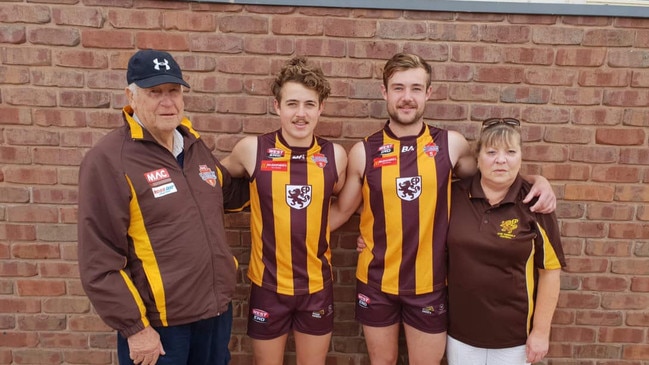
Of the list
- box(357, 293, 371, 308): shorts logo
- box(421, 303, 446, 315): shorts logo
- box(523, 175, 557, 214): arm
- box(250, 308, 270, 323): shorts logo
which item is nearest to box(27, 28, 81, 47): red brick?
box(250, 308, 270, 323): shorts logo

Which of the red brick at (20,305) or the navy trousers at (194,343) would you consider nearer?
the navy trousers at (194,343)

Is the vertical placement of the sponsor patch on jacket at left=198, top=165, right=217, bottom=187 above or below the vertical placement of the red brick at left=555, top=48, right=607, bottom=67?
below

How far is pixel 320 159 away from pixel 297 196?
24 cm

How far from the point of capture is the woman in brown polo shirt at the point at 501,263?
230 cm

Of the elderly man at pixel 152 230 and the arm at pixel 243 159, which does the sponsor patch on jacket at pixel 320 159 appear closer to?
the arm at pixel 243 159

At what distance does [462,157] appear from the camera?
102 inches

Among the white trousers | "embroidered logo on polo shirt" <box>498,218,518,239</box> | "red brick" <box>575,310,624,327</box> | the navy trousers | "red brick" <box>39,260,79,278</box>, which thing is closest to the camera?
the navy trousers

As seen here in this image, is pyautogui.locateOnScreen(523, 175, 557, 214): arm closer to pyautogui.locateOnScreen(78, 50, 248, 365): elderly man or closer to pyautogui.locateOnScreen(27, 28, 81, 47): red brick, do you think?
pyautogui.locateOnScreen(78, 50, 248, 365): elderly man

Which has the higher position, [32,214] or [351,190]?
[351,190]

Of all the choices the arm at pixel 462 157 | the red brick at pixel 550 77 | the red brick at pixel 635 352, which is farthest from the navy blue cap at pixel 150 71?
the red brick at pixel 635 352

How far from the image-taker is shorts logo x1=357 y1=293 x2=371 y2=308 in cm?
259

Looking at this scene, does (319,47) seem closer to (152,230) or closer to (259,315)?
(152,230)

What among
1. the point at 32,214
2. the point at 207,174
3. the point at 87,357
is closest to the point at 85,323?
the point at 87,357

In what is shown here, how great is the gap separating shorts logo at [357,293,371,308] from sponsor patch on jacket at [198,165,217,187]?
1022mm
